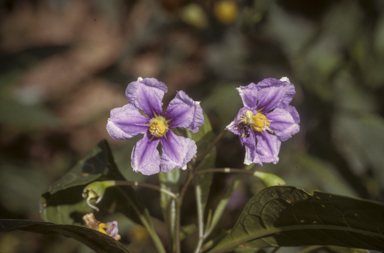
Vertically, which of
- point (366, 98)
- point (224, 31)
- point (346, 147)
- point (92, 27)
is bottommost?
point (346, 147)

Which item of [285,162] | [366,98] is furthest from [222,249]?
[366,98]

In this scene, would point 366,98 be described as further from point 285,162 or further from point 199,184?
point 199,184

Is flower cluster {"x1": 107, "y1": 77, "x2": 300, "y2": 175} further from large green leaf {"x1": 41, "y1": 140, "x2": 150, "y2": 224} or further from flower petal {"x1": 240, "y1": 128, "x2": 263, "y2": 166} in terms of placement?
large green leaf {"x1": 41, "y1": 140, "x2": 150, "y2": 224}

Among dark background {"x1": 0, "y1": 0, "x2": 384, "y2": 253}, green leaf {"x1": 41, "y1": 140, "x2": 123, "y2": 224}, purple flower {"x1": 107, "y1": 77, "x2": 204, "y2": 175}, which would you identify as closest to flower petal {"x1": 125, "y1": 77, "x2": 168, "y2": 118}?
purple flower {"x1": 107, "y1": 77, "x2": 204, "y2": 175}

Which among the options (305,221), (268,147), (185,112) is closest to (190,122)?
(185,112)

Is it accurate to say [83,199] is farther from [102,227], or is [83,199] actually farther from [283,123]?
[283,123]
